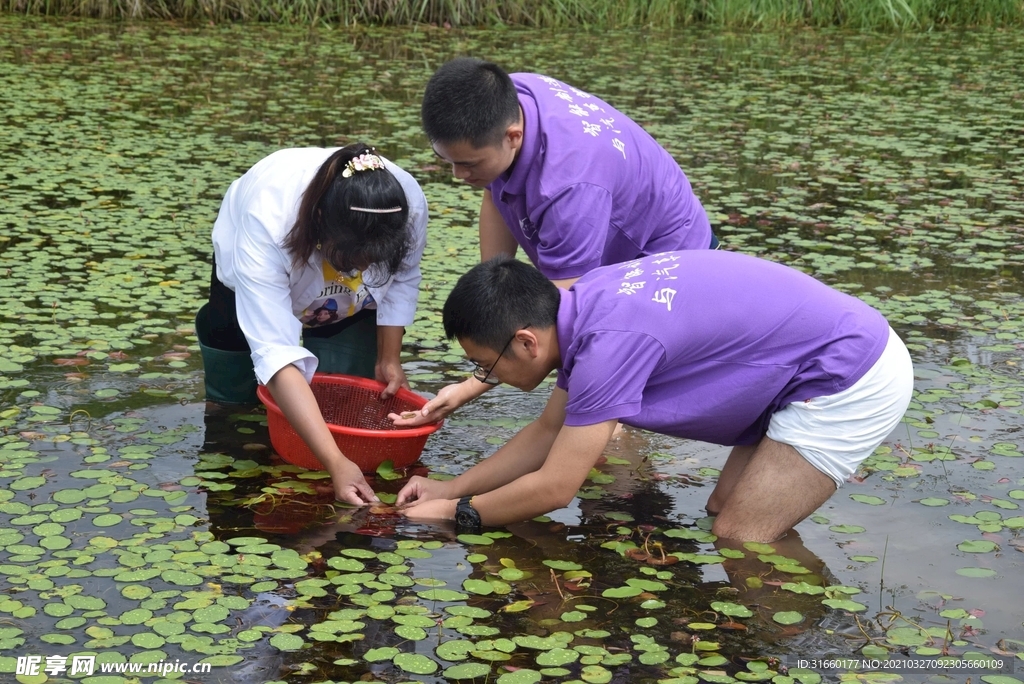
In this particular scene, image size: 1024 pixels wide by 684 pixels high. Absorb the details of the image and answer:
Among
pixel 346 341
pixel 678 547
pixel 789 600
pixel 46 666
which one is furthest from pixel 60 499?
pixel 789 600

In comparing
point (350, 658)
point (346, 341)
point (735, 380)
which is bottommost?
point (350, 658)

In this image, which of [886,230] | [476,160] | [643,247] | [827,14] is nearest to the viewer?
[476,160]

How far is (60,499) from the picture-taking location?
120 inches

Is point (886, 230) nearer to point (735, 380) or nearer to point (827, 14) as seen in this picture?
point (735, 380)

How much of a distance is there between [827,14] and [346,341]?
1034 cm

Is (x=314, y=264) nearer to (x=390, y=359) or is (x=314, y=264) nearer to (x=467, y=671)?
(x=390, y=359)

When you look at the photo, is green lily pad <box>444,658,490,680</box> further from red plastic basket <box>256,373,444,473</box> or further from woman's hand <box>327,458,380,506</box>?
red plastic basket <box>256,373,444,473</box>

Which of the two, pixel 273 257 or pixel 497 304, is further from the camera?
pixel 273 257

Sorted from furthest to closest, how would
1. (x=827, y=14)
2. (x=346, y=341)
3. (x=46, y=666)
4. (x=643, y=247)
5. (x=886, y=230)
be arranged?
(x=827, y=14) < (x=886, y=230) < (x=346, y=341) < (x=643, y=247) < (x=46, y=666)

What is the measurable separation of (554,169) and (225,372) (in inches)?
53.4

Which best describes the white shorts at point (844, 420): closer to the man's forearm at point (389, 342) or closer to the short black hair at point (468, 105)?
the short black hair at point (468, 105)

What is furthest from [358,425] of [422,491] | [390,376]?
[422,491]

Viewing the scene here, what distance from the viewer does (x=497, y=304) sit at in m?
2.53

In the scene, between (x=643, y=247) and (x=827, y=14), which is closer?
(x=643, y=247)
